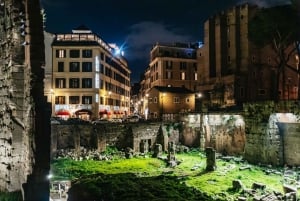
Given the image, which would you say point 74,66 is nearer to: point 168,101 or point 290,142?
point 168,101

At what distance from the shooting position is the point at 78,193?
530 inches

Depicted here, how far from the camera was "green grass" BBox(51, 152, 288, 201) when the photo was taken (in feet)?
45.1

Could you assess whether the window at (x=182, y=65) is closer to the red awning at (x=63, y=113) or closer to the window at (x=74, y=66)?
the window at (x=74, y=66)

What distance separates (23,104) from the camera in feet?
39.8

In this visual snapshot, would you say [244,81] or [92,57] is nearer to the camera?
[244,81]

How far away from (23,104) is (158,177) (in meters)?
9.54

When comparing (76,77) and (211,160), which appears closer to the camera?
(211,160)

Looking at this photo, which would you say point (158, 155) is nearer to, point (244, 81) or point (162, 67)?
point (244, 81)

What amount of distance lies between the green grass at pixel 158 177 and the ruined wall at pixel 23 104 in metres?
2.44

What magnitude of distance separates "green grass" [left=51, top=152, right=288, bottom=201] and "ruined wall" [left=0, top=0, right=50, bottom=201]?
2.44m

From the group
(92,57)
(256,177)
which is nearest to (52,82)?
(92,57)

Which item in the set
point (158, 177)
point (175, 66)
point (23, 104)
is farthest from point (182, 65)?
point (23, 104)

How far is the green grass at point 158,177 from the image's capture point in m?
13.7

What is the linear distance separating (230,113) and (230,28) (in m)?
22.2
